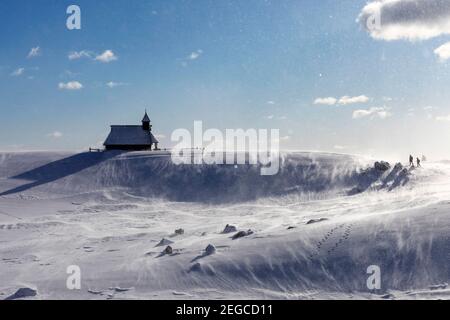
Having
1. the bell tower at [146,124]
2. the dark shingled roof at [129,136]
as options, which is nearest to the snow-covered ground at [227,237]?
the dark shingled roof at [129,136]

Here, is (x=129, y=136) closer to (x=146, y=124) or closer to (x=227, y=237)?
(x=146, y=124)

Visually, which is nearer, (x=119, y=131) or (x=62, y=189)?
(x=62, y=189)

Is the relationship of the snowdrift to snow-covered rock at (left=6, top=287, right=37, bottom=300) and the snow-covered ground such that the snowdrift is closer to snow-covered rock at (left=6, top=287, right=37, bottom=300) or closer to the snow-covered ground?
the snow-covered ground

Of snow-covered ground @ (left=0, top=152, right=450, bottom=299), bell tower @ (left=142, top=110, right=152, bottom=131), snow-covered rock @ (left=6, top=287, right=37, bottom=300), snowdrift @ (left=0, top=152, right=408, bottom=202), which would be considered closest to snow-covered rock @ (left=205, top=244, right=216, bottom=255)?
snow-covered ground @ (left=0, top=152, right=450, bottom=299)

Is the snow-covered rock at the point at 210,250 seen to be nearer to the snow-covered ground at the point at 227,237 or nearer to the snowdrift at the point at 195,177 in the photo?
the snow-covered ground at the point at 227,237
